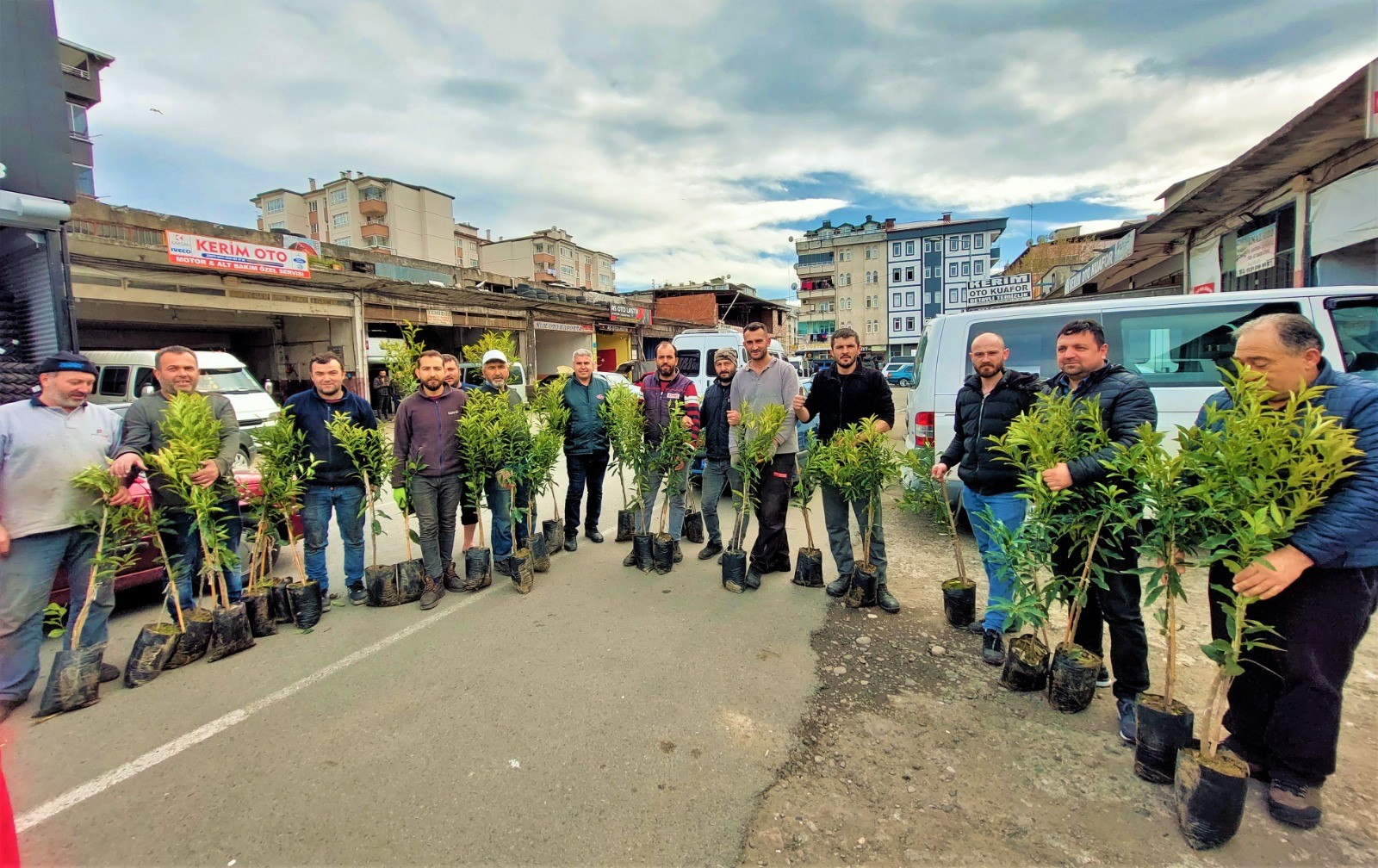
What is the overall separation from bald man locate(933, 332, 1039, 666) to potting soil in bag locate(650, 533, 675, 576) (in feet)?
8.43

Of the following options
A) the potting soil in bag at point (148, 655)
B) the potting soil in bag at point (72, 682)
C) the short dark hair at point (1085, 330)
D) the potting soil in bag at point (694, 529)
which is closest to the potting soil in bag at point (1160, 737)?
the short dark hair at point (1085, 330)

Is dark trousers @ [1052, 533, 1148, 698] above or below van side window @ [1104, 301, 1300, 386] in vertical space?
below

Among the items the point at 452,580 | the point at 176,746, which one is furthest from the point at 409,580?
the point at 176,746

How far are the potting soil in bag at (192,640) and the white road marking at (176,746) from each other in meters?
0.88

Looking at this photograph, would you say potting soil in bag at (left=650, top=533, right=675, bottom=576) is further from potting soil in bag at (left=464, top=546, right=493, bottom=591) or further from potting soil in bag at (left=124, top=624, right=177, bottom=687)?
potting soil in bag at (left=124, top=624, right=177, bottom=687)

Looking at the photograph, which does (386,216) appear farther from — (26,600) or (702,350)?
(26,600)

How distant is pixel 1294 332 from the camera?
2320 mm

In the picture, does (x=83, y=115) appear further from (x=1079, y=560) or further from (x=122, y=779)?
(x=1079, y=560)

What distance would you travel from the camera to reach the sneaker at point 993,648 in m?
3.65

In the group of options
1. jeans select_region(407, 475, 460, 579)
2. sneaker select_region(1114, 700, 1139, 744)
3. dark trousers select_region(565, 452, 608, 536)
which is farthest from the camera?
dark trousers select_region(565, 452, 608, 536)

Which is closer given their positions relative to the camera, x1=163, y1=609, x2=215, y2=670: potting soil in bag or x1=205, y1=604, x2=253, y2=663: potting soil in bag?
x1=163, y1=609, x2=215, y2=670: potting soil in bag

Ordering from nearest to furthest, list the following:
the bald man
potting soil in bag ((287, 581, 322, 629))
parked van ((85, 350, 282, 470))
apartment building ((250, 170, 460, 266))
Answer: the bald man < potting soil in bag ((287, 581, 322, 629)) < parked van ((85, 350, 282, 470)) < apartment building ((250, 170, 460, 266))

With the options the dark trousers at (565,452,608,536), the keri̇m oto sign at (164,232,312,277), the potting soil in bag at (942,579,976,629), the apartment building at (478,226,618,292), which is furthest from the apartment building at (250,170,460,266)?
the potting soil in bag at (942,579,976,629)

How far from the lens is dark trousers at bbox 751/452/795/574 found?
507cm
